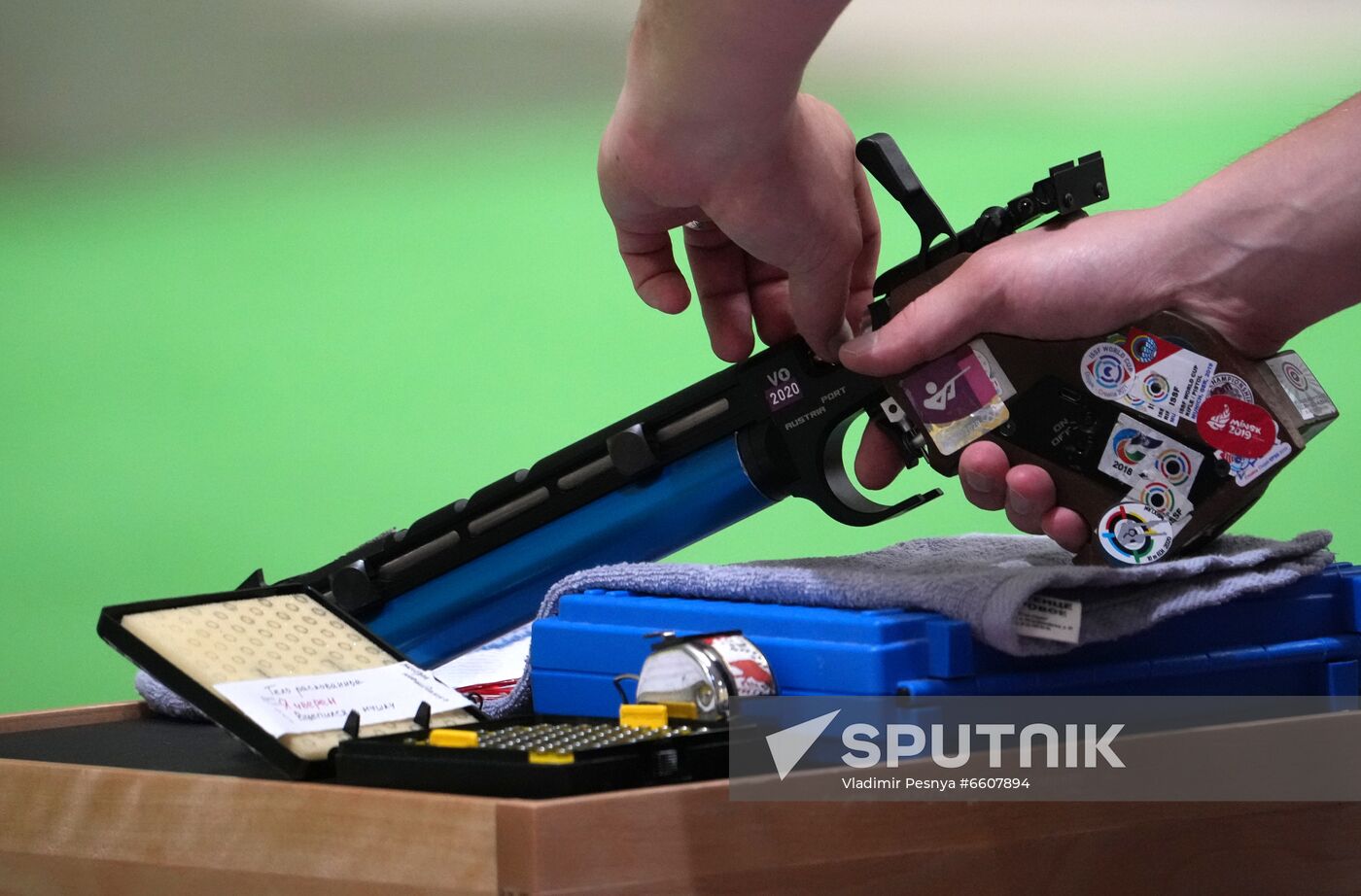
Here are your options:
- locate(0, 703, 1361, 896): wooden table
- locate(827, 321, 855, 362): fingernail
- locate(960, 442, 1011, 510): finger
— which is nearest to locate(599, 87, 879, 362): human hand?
locate(827, 321, 855, 362): fingernail

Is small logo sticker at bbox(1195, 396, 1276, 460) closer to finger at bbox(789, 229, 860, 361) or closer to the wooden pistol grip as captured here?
the wooden pistol grip

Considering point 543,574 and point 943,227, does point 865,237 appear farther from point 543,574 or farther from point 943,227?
point 543,574

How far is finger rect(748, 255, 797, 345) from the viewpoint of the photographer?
3.39ft

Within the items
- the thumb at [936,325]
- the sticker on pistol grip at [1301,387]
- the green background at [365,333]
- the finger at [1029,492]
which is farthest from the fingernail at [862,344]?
the green background at [365,333]

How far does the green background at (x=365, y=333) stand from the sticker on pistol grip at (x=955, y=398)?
3.77 ft

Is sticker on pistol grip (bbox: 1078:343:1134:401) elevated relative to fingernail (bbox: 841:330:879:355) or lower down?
lower down

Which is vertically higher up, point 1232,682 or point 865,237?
point 865,237

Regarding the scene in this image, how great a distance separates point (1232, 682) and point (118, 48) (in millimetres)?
1773

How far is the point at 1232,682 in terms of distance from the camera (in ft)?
2.52

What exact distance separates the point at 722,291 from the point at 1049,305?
11.4 inches

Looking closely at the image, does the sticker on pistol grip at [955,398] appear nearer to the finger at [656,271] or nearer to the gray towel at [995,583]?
the gray towel at [995,583]

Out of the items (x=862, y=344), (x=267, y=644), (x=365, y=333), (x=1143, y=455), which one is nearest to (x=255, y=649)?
(x=267, y=644)

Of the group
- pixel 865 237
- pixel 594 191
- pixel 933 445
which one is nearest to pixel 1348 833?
pixel 933 445

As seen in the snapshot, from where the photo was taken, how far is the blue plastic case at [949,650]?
0.66 meters
